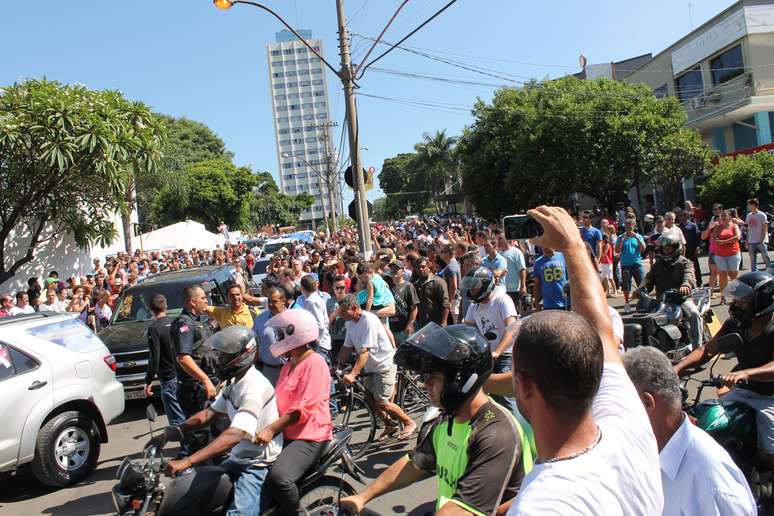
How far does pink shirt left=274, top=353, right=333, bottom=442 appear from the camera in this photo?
3873 mm

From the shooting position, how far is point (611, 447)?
1440 mm

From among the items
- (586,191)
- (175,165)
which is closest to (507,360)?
(586,191)

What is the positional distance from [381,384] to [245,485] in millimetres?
2828

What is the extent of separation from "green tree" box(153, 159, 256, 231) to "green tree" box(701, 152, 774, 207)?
41.4 meters

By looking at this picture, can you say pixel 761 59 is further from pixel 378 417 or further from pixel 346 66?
pixel 378 417

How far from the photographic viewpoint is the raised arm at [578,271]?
6.49 ft

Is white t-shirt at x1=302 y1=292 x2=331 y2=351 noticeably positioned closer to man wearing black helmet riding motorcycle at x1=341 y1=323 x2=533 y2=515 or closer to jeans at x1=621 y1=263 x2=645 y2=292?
man wearing black helmet riding motorcycle at x1=341 y1=323 x2=533 y2=515

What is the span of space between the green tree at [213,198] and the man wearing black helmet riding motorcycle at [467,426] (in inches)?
2053

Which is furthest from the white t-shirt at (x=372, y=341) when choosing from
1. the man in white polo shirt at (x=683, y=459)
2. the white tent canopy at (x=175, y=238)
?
the white tent canopy at (x=175, y=238)

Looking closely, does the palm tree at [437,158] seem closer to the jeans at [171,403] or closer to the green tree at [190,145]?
the green tree at [190,145]

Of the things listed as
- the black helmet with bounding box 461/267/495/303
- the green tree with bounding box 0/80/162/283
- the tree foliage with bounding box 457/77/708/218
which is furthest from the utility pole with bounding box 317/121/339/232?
the black helmet with bounding box 461/267/495/303

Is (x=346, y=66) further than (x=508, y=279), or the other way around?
(x=346, y=66)

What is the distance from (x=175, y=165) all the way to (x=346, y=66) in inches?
986

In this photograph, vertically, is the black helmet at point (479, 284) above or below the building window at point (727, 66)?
below
